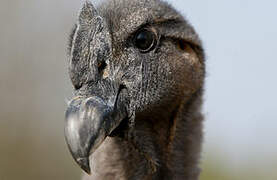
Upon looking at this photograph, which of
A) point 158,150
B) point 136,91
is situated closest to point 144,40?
point 136,91

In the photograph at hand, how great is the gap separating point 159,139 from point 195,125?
40 centimetres

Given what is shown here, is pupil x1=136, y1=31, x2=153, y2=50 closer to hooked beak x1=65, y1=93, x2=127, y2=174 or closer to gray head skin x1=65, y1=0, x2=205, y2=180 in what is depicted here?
gray head skin x1=65, y1=0, x2=205, y2=180

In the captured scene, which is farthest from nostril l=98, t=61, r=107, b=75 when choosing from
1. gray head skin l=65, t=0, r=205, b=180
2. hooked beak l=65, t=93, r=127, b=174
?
hooked beak l=65, t=93, r=127, b=174

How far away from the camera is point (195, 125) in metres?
4.92

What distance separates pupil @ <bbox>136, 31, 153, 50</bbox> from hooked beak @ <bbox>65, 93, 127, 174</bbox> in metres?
0.69

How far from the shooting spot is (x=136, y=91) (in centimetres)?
430

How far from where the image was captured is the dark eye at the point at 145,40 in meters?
4.41

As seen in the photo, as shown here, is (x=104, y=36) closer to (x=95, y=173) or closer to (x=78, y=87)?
(x=78, y=87)

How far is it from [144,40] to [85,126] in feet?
3.26

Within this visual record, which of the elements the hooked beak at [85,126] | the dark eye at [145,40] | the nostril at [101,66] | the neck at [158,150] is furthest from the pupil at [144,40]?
the hooked beak at [85,126]

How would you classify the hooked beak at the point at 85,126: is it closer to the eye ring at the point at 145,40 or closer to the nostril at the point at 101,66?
the nostril at the point at 101,66

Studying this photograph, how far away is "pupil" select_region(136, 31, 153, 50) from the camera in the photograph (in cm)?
441
